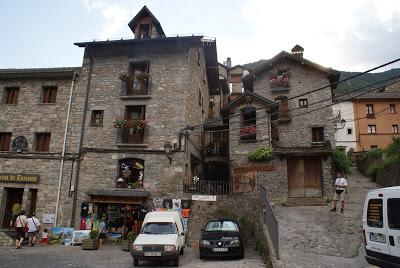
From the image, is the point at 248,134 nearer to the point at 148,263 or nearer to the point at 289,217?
the point at 289,217

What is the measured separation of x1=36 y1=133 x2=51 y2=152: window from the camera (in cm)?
1780

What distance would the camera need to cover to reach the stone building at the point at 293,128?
18.5 metres

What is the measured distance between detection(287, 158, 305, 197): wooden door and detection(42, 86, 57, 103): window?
14352 mm

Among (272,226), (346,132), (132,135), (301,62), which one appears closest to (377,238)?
(272,226)

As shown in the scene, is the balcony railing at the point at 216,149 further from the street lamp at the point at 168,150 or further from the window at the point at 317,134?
the window at the point at 317,134

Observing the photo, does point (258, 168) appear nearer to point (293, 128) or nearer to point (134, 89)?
point (293, 128)

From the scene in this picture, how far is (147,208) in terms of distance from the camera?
1573cm

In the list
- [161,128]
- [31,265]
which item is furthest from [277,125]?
[31,265]

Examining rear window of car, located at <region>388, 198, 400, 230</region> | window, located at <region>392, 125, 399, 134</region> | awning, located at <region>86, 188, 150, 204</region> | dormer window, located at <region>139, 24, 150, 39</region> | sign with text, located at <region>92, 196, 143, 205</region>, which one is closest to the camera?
rear window of car, located at <region>388, 198, 400, 230</region>

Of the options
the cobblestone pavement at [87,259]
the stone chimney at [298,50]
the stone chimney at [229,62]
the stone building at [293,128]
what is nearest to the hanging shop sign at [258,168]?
the stone building at [293,128]

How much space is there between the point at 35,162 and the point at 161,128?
23.6 ft

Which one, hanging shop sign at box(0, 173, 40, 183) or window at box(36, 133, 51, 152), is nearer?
hanging shop sign at box(0, 173, 40, 183)

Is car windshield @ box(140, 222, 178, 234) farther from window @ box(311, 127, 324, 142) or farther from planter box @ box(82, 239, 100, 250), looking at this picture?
window @ box(311, 127, 324, 142)

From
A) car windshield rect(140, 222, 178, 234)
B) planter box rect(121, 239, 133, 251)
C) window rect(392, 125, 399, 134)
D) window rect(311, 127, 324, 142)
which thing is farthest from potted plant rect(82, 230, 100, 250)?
window rect(392, 125, 399, 134)
